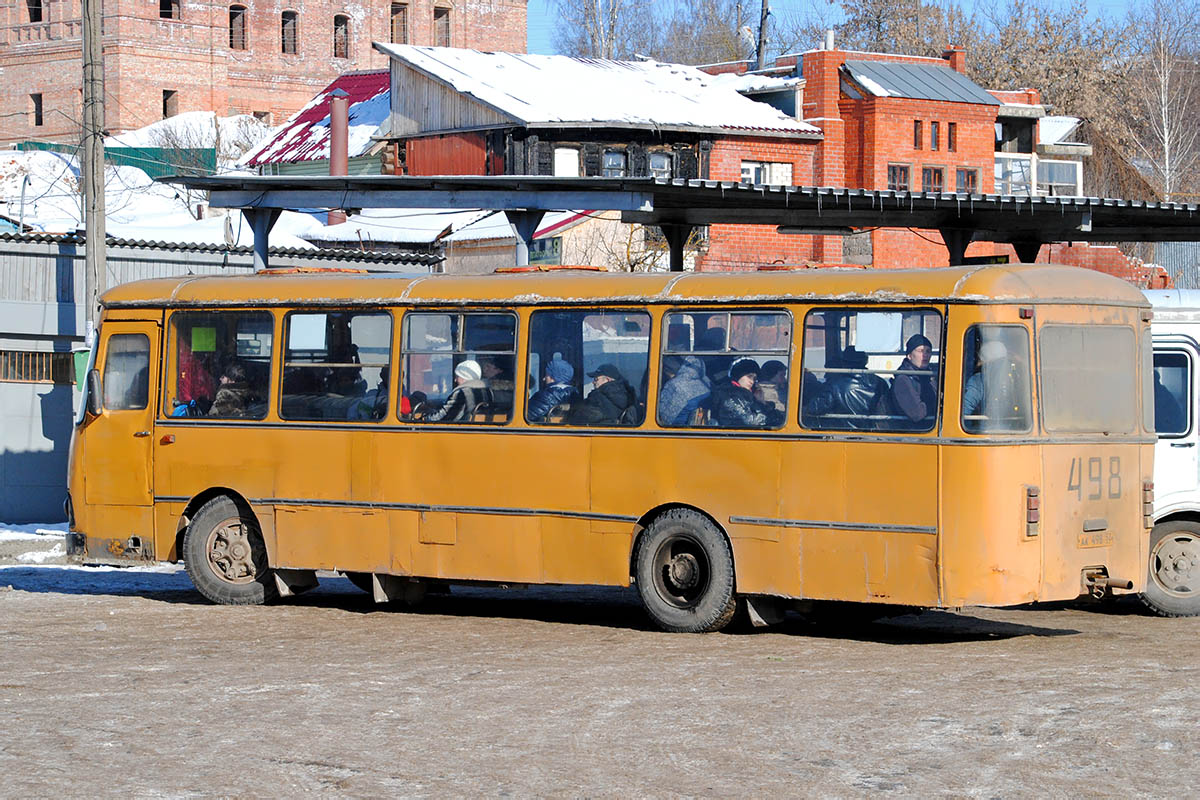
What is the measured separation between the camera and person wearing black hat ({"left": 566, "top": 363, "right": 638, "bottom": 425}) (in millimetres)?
13039

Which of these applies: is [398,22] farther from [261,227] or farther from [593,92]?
[261,227]

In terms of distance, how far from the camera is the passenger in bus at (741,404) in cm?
1239

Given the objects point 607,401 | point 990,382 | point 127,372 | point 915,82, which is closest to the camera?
point 990,382

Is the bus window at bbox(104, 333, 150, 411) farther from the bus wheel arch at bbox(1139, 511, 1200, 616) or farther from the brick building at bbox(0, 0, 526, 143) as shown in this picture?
the brick building at bbox(0, 0, 526, 143)

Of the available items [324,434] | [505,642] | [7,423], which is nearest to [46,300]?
[7,423]

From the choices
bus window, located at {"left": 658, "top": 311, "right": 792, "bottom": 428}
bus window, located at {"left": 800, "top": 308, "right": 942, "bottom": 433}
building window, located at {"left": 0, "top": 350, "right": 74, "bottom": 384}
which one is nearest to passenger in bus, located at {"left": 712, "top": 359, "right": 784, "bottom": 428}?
bus window, located at {"left": 658, "top": 311, "right": 792, "bottom": 428}

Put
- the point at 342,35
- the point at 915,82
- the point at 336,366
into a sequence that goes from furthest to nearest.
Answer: the point at 342,35 → the point at 915,82 → the point at 336,366

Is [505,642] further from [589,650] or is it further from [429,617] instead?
[429,617]

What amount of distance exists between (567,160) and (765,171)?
20.5 feet

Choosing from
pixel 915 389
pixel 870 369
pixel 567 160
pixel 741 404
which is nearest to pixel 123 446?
pixel 741 404

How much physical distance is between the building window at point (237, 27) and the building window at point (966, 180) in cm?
3824

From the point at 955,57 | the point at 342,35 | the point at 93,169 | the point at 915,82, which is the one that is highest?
the point at 342,35

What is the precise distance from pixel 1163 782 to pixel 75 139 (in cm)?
7336

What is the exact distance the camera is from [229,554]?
14922 mm
